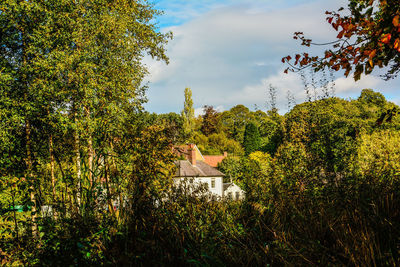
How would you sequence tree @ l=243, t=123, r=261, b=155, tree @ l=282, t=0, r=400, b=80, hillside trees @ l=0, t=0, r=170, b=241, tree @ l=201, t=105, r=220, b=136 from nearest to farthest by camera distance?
tree @ l=282, t=0, r=400, b=80 < hillside trees @ l=0, t=0, r=170, b=241 < tree @ l=243, t=123, r=261, b=155 < tree @ l=201, t=105, r=220, b=136

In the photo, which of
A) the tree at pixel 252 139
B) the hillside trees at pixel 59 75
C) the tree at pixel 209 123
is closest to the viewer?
the hillside trees at pixel 59 75

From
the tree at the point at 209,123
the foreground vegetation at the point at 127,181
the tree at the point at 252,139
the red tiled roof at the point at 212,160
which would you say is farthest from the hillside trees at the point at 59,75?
the tree at the point at 209,123

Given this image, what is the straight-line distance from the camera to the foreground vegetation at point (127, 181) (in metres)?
2.73

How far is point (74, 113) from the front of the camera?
37.7 feet

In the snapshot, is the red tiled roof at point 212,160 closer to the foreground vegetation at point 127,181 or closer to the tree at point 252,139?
the tree at point 252,139

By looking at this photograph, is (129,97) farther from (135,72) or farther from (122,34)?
(122,34)

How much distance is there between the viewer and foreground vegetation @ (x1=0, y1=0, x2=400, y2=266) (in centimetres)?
273

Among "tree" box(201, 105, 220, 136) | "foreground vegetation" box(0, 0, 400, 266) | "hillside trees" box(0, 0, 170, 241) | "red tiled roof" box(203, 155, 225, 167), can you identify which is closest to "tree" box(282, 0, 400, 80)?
"foreground vegetation" box(0, 0, 400, 266)

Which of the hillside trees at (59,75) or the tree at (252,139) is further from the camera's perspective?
the tree at (252,139)

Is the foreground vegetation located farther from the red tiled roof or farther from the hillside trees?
the red tiled roof

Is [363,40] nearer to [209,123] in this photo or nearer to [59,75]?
[59,75]

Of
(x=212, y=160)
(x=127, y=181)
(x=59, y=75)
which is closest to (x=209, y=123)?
(x=212, y=160)

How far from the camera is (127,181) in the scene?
13.4 ft

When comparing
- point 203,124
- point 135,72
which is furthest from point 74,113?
point 203,124
